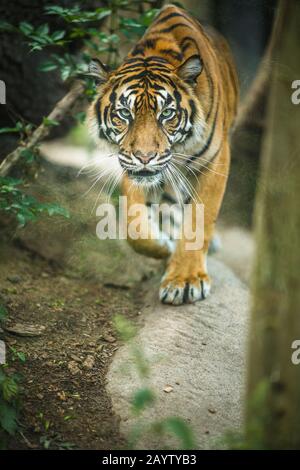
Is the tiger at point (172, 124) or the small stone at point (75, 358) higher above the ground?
the tiger at point (172, 124)

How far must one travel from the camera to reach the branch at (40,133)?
13.9 ft

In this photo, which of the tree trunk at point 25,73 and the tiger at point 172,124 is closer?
the tiger at point 172,124

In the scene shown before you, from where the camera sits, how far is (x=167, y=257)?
180 inches

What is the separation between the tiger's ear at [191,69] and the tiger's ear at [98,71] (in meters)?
0.53

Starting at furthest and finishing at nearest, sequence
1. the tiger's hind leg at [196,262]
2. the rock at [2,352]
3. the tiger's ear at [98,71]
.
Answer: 1. the tiger's hind leg at [196,262]
2. the tiger's ear at [98,71]
3. the rock at [2,352]

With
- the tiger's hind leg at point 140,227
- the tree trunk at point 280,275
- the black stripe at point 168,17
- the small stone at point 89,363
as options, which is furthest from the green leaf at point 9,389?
the black stripe at point 168,17

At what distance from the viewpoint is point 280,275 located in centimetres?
217

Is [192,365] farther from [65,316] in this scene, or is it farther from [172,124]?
[172,124]

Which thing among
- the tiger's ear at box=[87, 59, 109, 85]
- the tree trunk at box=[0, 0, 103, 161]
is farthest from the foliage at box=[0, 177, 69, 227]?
the tree trunk at box=[0, 0, 103, 161]

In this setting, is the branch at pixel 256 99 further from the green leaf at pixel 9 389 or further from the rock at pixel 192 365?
the green leaf at pixel 9 389

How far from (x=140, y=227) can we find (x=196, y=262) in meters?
0.49
